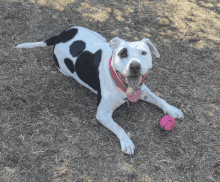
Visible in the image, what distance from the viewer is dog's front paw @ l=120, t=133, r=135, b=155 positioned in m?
3.00

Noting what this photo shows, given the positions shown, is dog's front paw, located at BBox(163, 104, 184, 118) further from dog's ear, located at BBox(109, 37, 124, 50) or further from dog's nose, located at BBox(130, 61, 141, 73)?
dog's ear, located at BBox(109, 37, 124, 50)

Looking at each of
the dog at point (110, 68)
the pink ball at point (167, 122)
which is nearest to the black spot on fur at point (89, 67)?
the dog at point (110, 68)

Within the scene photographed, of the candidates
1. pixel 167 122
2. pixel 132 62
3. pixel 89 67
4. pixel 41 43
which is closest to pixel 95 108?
pixel 89 67

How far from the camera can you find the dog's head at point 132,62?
8.57 ft

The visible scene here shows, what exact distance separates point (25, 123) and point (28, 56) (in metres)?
1.56

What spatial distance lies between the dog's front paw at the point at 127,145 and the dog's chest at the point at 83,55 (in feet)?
2.78

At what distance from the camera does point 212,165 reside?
2.98 metres

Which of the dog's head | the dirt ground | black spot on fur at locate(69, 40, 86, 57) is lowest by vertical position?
the dirt ground

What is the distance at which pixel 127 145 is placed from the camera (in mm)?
3012

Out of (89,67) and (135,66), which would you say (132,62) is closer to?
(135,66)

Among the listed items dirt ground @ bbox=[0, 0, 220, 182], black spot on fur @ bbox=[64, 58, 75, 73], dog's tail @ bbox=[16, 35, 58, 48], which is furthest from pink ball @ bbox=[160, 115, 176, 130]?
dog's tail @ bbox=[16, 35, 58, 48]

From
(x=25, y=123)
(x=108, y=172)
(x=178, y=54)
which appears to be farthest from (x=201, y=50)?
(x=25, y=123)

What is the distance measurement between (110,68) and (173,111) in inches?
51.3

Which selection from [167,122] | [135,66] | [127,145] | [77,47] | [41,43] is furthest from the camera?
[41,43]
